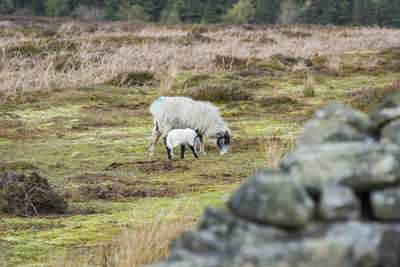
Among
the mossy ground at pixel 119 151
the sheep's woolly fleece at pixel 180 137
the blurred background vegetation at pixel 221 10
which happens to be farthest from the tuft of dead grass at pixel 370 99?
the blurred background vegetation at pixel 221 10

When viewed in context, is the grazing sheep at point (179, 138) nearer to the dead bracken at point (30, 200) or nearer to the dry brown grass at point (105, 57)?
the dead bracken at point (30, 200)

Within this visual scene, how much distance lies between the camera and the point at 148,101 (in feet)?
66.9

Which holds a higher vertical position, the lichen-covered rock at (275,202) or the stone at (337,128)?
the stone at (337,128)

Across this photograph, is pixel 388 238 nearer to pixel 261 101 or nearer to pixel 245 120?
pixel 245 120

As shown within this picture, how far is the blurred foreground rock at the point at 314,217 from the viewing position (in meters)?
2.23

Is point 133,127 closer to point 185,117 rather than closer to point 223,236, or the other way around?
point 185,117

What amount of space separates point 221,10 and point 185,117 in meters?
91.3

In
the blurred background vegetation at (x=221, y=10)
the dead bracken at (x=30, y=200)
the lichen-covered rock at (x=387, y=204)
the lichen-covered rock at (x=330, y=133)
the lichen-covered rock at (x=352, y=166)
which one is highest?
the blurred background vegetation at (x=221, y=10)

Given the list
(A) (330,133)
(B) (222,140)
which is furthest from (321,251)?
(B) (222,140)

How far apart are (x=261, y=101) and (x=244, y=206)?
1708 cm

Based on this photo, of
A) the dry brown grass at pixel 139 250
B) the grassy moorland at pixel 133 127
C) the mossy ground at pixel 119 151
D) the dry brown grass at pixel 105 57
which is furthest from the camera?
the dry brown grass at pixel 105 57

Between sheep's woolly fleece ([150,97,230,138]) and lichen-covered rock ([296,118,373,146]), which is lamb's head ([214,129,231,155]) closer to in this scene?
sheep's woolly fleece ([150,97,230,138])

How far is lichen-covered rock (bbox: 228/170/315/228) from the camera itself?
2312mm

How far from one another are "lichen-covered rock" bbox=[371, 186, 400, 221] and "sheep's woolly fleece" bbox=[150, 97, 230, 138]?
10.5 meters
